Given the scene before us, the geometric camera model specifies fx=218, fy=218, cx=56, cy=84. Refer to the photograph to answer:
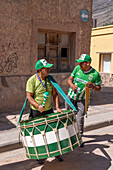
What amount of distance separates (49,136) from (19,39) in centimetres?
409

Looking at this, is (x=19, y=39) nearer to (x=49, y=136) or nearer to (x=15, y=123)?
(x=15, y=123)

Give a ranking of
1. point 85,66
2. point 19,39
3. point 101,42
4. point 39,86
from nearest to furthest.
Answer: point 39,86 < point 85,66 < point 19,39 < point 101,42

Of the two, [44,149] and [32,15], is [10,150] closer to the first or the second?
[44,149]

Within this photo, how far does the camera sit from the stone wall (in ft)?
19.4

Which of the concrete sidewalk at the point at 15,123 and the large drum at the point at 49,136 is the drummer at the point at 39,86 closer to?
the large drum at the point at 49,136

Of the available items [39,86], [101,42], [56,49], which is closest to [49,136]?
[39,86]

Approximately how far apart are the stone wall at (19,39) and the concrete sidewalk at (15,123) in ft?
2.33

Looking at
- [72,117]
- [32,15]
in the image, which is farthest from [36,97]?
[32,15]

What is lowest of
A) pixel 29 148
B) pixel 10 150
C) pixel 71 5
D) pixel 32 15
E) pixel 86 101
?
pixel 10 150

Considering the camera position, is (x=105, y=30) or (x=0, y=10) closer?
(x=0, y=10)

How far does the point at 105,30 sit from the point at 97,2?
199 ft

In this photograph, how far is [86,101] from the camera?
13.1ft

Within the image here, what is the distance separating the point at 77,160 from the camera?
3523mm

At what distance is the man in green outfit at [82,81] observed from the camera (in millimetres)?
3834
